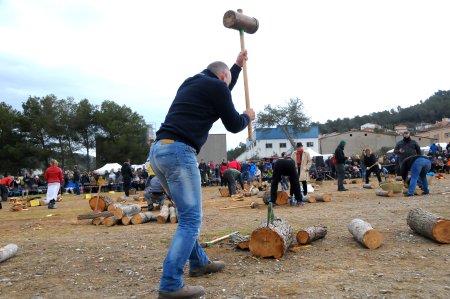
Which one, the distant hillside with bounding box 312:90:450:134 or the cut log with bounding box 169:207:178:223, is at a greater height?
the distant hillside with bounding box 312:90:450:134

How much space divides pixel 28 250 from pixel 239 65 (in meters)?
3.96

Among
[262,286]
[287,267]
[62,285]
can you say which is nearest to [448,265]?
[287,267]

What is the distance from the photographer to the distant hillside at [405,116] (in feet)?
347

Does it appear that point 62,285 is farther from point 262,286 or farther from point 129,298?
point 262,286

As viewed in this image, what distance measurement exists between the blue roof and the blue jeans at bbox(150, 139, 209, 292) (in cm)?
6330

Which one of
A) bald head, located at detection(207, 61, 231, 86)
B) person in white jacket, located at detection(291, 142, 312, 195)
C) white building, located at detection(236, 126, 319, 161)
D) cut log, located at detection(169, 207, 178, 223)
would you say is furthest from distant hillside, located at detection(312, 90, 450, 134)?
bald head, located at detection(207, 61, 231, 86)

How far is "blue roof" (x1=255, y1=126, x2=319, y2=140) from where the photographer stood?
68194 mm

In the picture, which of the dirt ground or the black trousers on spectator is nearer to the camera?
the dirt ground

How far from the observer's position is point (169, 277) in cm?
330

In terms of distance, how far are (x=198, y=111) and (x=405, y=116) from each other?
120 m

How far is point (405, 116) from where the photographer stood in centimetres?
11238

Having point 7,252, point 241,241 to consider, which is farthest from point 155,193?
point 241,241

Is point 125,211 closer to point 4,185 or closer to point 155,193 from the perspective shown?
point 155,193

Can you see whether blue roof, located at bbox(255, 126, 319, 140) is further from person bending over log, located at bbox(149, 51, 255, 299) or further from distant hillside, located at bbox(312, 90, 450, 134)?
person bending over log, located at bbox(149, 51, 255, 299)
